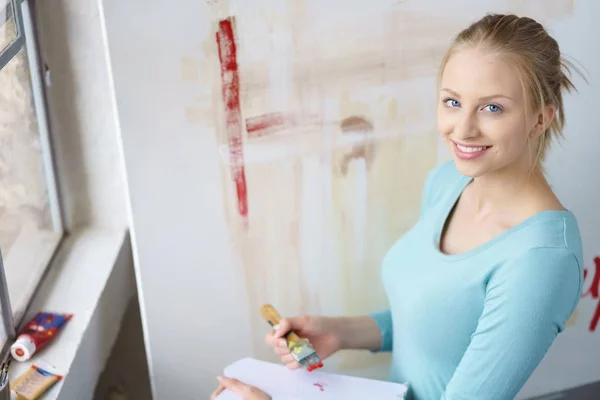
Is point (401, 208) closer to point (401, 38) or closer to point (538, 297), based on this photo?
point (401, 38)

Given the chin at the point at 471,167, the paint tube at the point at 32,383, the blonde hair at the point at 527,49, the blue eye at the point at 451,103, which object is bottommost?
the paint tube at the point at 32,383

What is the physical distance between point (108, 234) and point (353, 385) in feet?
1.72

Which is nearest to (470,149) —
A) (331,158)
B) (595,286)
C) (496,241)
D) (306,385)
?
(496,241)

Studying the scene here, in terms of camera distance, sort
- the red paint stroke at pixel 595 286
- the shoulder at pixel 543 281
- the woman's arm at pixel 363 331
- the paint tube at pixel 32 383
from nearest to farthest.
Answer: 1. the shoulder at pixel 543 281
2. the paint tube at pixel 32 383
3. the woman's arm at pixel 363 331
4. the red paint stroke at pixel 595 286

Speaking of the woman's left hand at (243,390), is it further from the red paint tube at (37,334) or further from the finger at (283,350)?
the red paint tube at (37,334)

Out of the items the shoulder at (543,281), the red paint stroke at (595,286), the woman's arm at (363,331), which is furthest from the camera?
the red paint stroke at (595,286)

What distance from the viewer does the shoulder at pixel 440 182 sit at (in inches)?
42.8

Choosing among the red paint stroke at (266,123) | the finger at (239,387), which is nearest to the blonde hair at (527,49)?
the red paint stroke at (266,123)

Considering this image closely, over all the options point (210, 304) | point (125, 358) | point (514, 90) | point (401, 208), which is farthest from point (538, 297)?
point (125, 358)

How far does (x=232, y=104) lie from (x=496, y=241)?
1.39 feet

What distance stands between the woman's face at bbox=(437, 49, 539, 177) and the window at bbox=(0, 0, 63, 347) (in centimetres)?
61

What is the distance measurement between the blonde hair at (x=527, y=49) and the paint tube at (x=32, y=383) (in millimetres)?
711

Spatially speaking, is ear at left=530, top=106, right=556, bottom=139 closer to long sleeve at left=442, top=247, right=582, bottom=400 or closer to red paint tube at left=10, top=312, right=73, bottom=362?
long sleeve at left=442, top=247, right=582, bottom=400

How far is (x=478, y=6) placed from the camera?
3.72 feet
